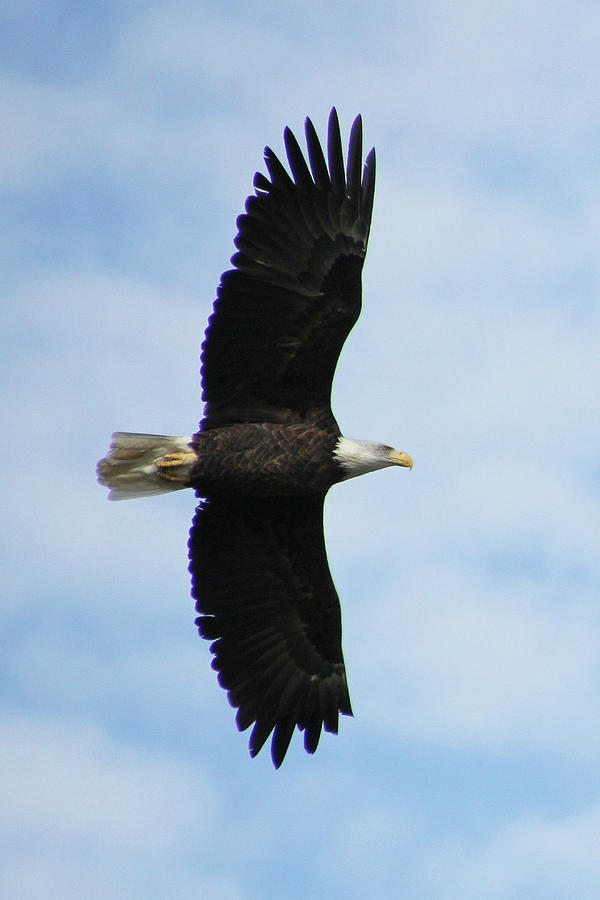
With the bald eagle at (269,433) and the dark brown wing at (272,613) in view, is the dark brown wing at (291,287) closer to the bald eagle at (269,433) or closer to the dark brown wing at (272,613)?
the bald eagle at (269,433)

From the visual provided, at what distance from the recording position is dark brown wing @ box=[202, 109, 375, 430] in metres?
14.9

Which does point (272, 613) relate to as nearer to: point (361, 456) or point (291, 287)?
point (361, 456)

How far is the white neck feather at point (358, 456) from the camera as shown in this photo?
1529 centimetres

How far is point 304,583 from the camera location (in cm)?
1588

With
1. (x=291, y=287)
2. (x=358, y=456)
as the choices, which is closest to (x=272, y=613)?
(x=358, y=456)

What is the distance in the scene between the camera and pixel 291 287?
14.9 meters

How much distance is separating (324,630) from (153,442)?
215 cm

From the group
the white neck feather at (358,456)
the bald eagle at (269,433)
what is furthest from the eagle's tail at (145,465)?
the white neck feather at (358,456)

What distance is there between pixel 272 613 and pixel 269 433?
1622 mm

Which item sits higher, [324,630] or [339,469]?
[339,469]

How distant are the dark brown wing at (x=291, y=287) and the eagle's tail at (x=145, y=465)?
1.06 ft

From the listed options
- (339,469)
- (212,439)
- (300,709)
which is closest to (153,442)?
(212,439)

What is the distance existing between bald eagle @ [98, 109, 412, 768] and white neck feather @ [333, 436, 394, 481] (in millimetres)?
11

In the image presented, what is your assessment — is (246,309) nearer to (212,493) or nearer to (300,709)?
(212,493)
